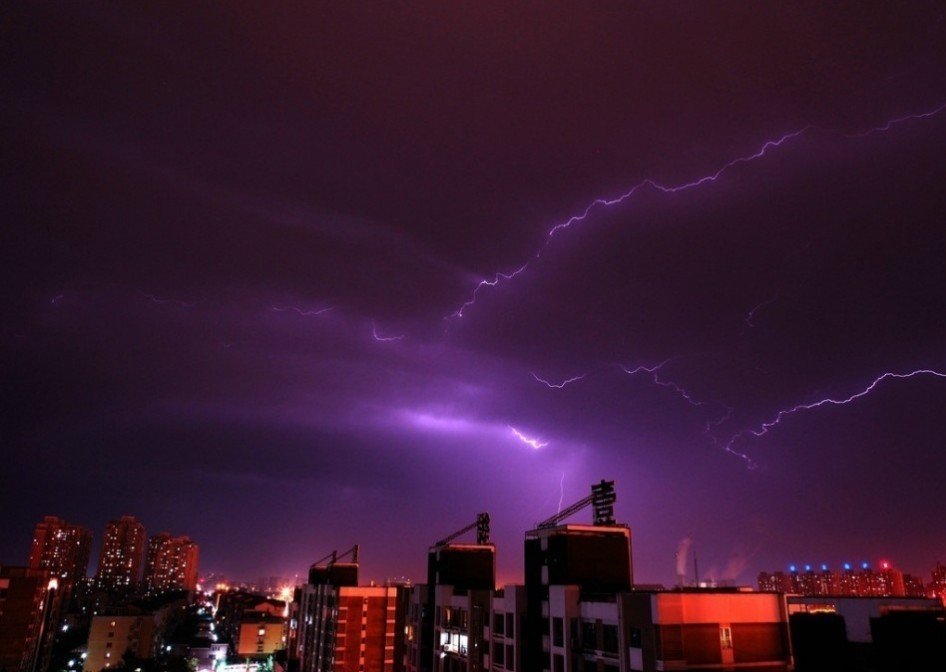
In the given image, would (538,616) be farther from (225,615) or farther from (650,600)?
(225,615)

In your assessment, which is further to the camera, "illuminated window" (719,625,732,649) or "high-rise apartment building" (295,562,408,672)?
"high-rise apartment building" (295,562,408,672)

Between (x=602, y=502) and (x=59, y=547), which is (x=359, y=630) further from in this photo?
(x=59, y=547)

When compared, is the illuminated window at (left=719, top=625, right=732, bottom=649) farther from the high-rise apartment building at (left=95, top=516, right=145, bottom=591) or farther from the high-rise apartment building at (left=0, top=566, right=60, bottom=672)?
the high-rise apartment building at (left=95, top=516, right=145, bottom=591)

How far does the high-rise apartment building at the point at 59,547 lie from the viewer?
497 feet

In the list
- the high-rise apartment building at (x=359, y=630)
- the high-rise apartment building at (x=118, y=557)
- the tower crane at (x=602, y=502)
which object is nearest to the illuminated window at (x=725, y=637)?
the tower crane at (x=602, y=502)

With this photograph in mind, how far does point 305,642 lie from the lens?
205 ft

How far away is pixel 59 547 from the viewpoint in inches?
6127

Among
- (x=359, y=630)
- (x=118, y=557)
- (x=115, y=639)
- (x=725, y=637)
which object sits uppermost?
(x=118, y=557)

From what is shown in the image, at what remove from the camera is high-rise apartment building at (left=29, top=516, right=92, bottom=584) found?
497ft

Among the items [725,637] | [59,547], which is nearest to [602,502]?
[725,637]

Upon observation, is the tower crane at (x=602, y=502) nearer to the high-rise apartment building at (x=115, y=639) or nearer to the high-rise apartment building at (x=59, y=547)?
the high-rise apartment building at (x=115, y=639)

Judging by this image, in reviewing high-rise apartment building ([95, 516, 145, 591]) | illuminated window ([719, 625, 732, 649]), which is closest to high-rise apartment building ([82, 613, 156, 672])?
illuminated window ([719, 625, 732, 649])

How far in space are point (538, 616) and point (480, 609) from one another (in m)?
6.42

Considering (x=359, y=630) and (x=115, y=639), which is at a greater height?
(x=359, y=630)
